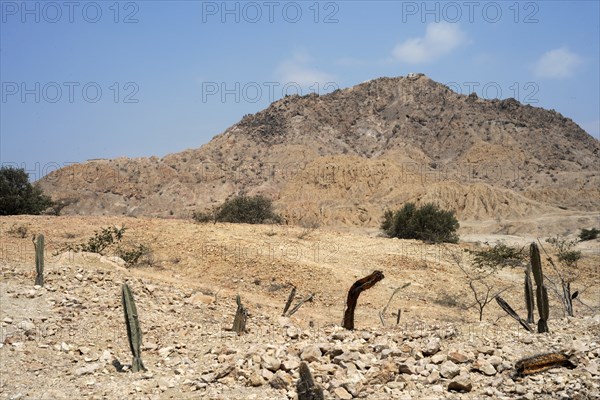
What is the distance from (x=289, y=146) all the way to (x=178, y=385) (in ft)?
201

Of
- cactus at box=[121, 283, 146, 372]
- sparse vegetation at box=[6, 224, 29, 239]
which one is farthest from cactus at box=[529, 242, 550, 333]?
sparse vegetation at box=[6, 224, 29, 239]

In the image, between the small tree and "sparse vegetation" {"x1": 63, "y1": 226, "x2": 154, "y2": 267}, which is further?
the small tree

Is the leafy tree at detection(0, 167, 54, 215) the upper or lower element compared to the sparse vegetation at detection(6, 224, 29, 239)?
upper

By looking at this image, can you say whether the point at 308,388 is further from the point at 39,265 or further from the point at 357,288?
the point at 39,265

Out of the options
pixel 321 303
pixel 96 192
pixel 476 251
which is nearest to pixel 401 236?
pixel 476 251

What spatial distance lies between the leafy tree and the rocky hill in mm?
18455

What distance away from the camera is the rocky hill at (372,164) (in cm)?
4406

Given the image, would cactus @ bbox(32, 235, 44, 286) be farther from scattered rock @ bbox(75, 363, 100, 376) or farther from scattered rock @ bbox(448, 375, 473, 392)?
scattered rock @ bbox(448, 375, 473, 392)

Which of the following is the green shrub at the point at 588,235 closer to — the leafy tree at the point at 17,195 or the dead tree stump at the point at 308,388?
the dead tree stump at the point at 308,388

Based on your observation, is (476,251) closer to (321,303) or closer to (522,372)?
(321,303)

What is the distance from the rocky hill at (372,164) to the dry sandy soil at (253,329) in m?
23.2

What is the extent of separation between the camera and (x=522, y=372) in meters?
5.38

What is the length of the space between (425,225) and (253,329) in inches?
703

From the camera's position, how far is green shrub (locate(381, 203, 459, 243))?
24500 millimetres
